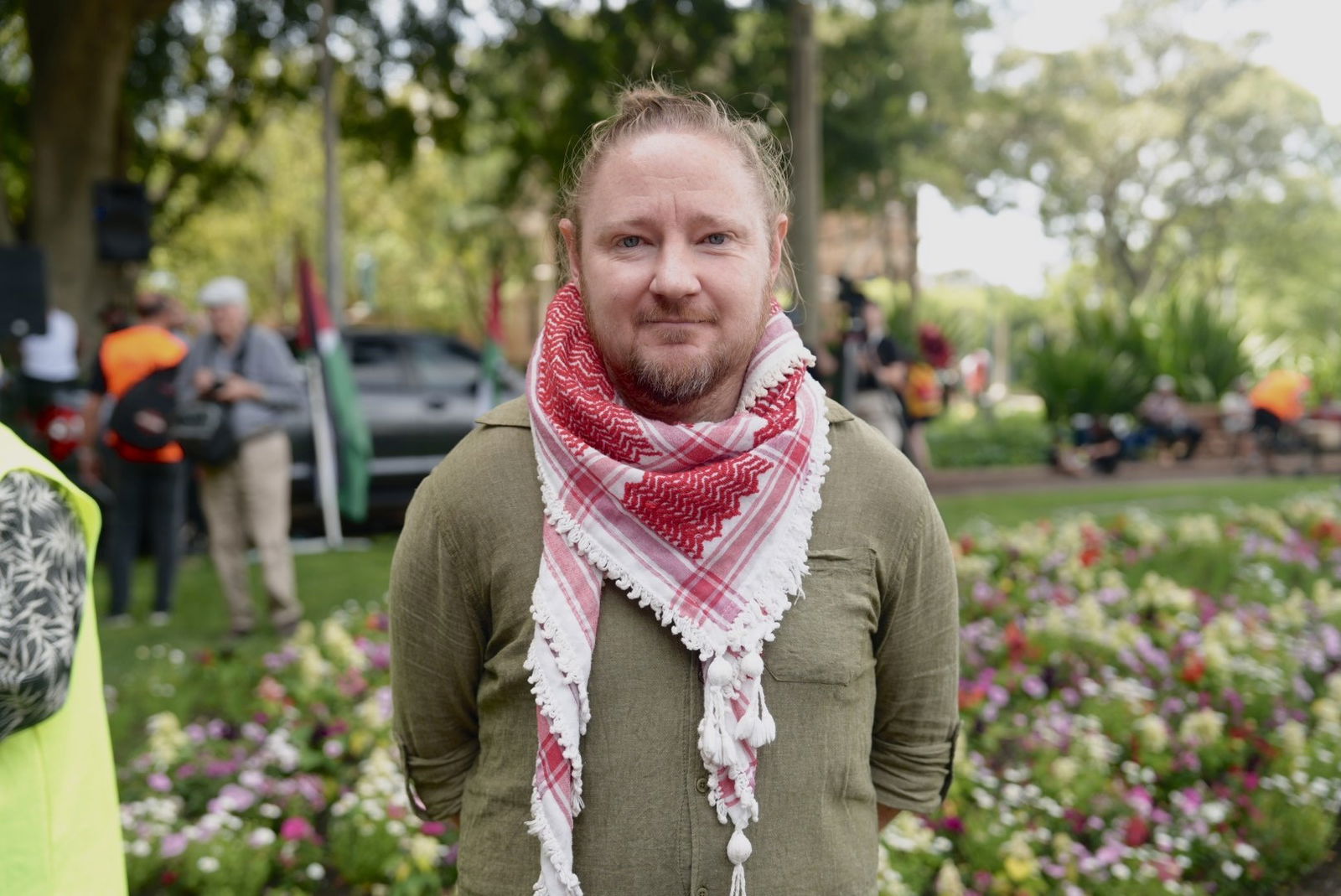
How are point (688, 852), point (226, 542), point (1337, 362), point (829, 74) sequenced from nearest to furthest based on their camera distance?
point (688, 852)
point (226, 542)
point (829, 74)
point (1337, 362)

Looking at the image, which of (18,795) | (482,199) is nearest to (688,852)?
(18,795)

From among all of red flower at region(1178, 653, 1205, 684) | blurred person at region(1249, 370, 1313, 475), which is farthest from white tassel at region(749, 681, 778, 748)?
blurred person at region(1249, 370, 1313, 475)

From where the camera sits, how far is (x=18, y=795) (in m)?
1.74

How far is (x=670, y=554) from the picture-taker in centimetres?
172

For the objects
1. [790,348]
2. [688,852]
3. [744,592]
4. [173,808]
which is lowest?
[173,808]

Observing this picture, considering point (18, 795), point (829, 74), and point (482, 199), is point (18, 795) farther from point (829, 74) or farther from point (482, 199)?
point (482, 199)

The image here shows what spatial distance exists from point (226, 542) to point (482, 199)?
60.0 feet

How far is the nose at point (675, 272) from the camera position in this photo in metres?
1.64

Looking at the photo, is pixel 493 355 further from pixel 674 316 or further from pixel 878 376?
pixel 674 316

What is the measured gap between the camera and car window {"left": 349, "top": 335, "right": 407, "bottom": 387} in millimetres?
10914

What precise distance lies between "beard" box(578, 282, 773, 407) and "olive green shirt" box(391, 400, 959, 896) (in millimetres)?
198

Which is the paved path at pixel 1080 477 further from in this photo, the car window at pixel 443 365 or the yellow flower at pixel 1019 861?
the yellow flower at pixel 1019 861

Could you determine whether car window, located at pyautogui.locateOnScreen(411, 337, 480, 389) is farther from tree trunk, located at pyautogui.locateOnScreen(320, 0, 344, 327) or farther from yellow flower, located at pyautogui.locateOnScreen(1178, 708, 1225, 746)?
yellow flower, located at pyautogui.locateOnScreen(1178, 708, 1225, 746)

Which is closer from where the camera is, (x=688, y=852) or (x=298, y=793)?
(x=688, y=852)
